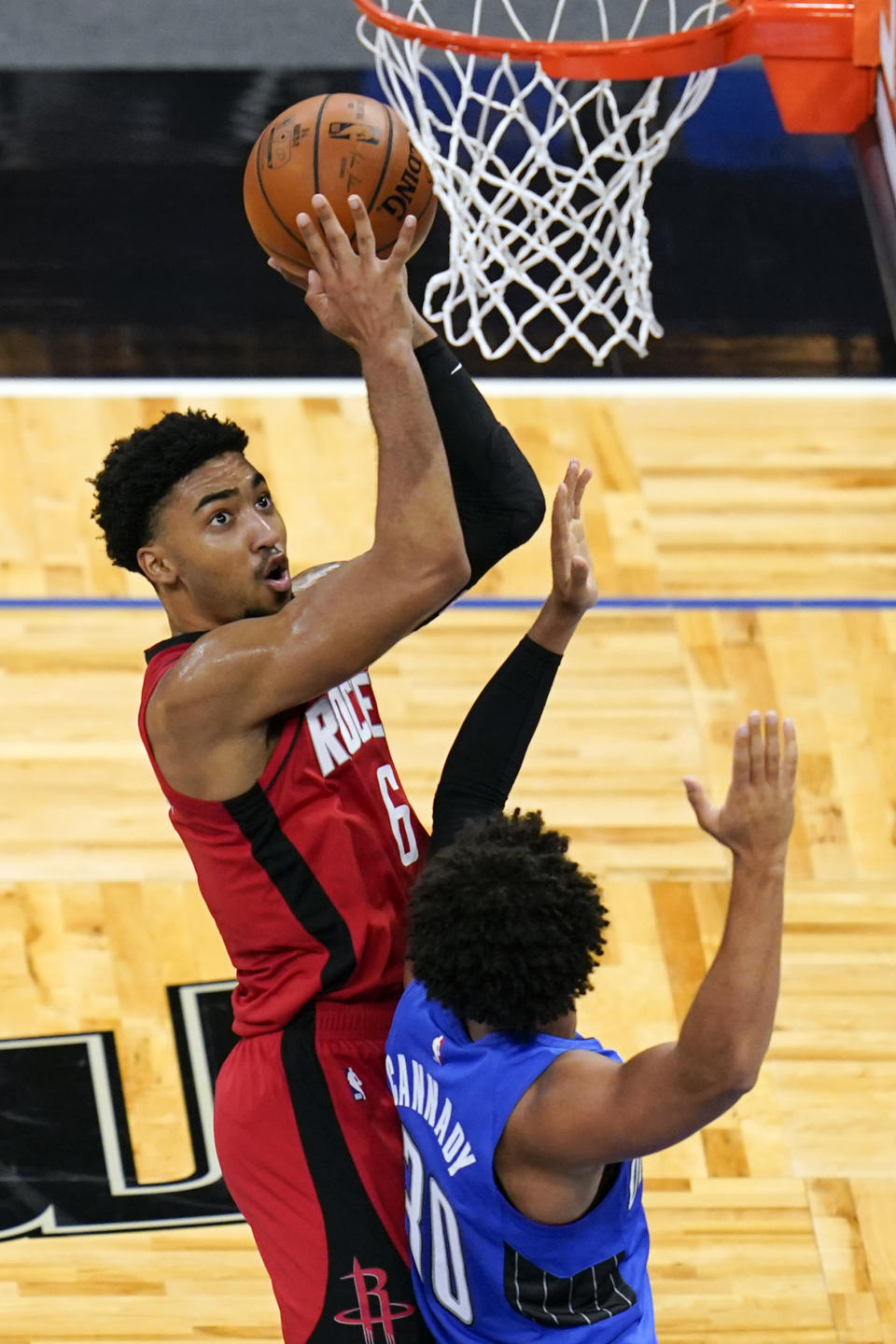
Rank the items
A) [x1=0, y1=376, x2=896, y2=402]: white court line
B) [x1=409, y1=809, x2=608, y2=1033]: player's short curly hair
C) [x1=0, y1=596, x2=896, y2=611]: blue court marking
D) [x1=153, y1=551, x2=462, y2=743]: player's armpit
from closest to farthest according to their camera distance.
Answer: [x1=409, y1=809, x2=608, y2=1033]: player's short curly hair, [x1=153, y1=551, x2=462, y2=743]: player's armpit, [x1=0, y1=596, x2=896, y2=611]: blue court marking, [x1=0, y1=376, x2=896, y2=402]: white court line

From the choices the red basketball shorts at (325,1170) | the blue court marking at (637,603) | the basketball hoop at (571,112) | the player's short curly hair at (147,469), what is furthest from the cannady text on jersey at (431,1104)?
the blue court marking at (637,603)

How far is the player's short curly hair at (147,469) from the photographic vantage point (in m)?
2.97

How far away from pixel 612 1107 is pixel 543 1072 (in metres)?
0.14

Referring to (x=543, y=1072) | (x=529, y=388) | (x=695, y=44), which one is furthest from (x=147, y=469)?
(x=529, y=388)

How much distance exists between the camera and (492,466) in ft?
10.3

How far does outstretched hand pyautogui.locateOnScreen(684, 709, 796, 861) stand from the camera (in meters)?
2.21

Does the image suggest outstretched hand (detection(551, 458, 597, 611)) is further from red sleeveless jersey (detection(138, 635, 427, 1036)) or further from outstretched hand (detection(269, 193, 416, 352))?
outstretched hand (detection(269, 193, 416, 352))

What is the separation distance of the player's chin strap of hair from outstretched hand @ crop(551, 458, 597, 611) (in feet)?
0.24

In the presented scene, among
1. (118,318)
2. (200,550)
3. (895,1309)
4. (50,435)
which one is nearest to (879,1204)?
(895,1309)

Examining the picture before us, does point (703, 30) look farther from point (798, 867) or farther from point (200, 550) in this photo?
point (200, 550)

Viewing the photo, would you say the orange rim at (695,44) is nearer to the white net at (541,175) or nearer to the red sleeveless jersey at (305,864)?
the white net at (541,175)

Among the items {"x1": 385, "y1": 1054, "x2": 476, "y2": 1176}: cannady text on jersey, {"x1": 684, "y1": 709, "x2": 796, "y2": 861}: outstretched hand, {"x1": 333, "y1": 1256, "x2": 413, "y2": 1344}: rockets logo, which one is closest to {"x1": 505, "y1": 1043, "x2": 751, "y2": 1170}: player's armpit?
{"x1": 385, "y1": 1054, "x2": 476, "y2": 1176}: cannady text on jersey

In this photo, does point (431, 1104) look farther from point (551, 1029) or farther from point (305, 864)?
point (305, 864)

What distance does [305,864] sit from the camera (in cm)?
287
